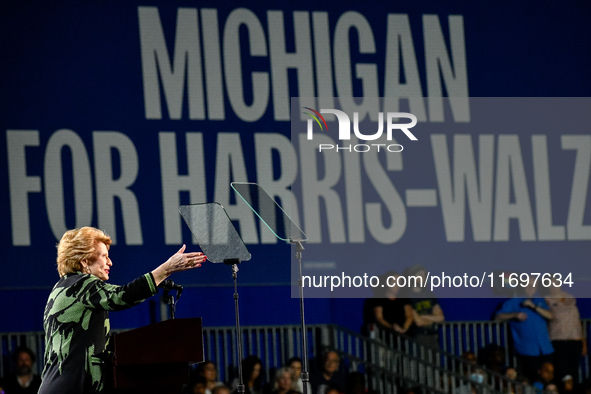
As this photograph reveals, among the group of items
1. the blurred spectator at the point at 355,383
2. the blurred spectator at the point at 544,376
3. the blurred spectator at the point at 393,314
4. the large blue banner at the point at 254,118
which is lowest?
the blurred spectator at the point at 544,376

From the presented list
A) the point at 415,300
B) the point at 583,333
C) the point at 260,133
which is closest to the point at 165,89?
the point at 260,133

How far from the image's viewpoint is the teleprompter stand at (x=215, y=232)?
4383 millimetres

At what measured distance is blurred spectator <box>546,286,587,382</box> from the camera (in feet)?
25.1

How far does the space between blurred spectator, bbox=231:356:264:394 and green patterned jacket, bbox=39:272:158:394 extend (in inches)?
142

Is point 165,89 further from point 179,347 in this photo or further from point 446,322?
point 179,347

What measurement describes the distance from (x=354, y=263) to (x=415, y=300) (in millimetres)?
743

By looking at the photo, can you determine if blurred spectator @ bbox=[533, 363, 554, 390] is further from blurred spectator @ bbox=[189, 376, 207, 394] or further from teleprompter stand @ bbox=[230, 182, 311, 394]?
teleprompter stand @ bbox=[230, 182, 311, 394]

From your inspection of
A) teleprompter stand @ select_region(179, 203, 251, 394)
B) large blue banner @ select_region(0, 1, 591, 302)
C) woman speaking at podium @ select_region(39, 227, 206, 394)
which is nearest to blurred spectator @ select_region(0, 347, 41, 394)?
large blue banner @ select_region(0, 1, 591, 302)

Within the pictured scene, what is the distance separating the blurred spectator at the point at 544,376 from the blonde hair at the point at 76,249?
5222 millimetres

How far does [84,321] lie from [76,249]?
31 cm

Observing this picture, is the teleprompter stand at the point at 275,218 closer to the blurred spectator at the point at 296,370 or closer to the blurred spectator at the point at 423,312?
the blurred spectator at the point at 296,370

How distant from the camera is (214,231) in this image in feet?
14.6

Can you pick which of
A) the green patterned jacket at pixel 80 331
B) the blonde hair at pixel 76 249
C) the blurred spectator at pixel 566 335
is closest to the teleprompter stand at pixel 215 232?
the blonde hair at pixel 76 249

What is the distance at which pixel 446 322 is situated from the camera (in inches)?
304
